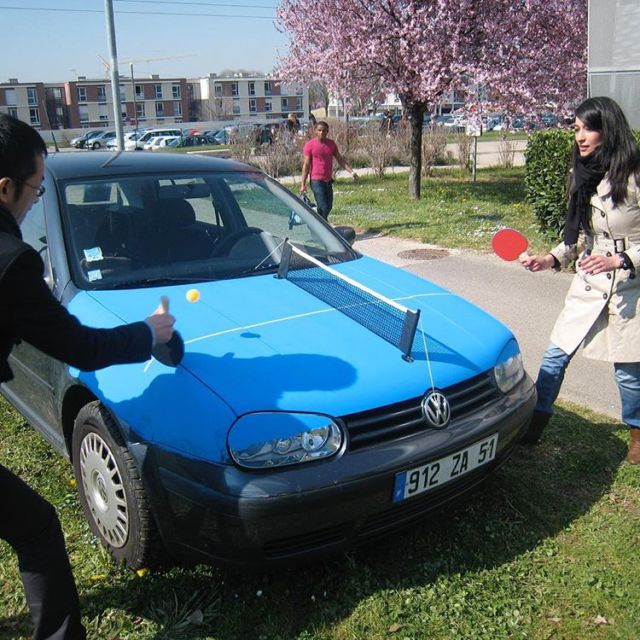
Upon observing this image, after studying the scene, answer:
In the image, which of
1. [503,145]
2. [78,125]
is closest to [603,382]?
[503,145]

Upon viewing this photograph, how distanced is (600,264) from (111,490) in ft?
8.37

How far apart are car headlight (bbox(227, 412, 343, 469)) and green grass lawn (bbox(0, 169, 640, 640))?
50 centimetres

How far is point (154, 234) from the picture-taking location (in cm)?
365

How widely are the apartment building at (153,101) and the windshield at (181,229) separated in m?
95.3

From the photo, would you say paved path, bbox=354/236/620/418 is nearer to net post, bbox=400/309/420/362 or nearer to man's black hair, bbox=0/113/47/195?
net post, bbox=400/309/420/362

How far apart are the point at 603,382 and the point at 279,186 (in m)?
2.77

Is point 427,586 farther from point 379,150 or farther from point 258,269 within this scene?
point 379,150

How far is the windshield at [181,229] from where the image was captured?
3.44m

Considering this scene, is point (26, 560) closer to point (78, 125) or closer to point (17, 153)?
point (17, 153)

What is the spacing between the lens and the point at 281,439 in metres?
2.40

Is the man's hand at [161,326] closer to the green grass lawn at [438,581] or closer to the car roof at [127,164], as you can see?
the green grass lawn at [438,581]

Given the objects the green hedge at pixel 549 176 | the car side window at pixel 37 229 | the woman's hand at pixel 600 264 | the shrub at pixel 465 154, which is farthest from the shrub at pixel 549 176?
the shrub at pixel 465 154

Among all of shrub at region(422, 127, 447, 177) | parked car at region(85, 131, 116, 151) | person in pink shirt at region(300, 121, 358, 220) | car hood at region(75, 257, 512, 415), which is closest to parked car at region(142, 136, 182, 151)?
parked car at region(85, 131, 116, 151)

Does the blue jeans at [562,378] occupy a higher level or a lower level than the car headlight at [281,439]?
lower
